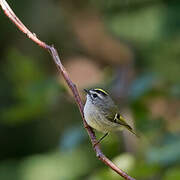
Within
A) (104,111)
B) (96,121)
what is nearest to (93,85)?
(104,111)

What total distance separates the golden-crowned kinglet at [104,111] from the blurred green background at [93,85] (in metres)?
0.33

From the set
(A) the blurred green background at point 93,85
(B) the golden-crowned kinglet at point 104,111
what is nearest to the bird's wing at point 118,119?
(B) the golden-crowned kinglet at point 104,111

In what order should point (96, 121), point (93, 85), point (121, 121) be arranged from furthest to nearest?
1. point (93, 85)
2. point (121, 121)
3. point (96, 121)

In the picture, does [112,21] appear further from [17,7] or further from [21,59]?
[17,7]

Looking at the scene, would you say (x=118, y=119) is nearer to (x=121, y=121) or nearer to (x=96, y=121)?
(x=121, y=121)

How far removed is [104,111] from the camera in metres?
3.43

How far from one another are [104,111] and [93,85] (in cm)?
80

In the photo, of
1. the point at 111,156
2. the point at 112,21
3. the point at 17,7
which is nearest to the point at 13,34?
A: the point at 17,7

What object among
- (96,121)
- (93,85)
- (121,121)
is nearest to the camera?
(96,121)

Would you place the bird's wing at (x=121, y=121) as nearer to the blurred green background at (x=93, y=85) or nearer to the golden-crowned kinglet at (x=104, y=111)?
the golden-crowned kinglet at (x=104, y=111)

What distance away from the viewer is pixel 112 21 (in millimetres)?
4492

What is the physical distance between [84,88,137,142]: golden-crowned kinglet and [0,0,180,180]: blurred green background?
0.33 meters

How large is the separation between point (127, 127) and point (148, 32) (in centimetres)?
137

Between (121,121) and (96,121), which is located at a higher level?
(96,121)
